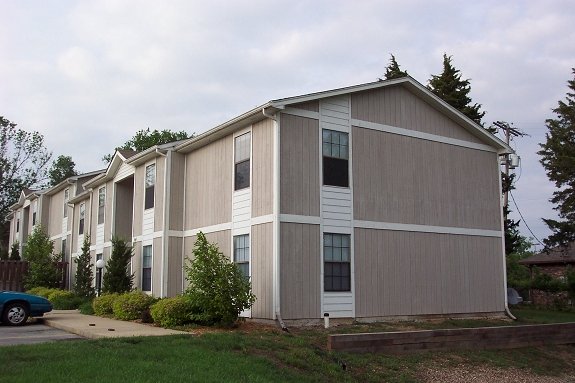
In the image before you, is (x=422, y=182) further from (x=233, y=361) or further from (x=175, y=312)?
(x=233, y=361)

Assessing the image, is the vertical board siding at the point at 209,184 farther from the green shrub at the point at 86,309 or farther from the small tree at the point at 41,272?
the small tree at the point at 41,272

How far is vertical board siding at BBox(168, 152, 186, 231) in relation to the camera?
20.5 metres

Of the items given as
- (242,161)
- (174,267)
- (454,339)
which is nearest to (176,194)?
(174,267)

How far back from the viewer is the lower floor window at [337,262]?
52.3 ft

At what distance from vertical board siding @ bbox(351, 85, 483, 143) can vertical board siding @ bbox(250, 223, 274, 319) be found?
4.47 meters

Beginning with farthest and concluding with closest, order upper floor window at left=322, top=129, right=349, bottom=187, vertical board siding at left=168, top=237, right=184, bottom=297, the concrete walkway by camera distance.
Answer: vertical board siding at left=168, top=237, right=184, bottom=297
upper floor window at left=322, top=129, right=349, bottom=187
the concrete walkway

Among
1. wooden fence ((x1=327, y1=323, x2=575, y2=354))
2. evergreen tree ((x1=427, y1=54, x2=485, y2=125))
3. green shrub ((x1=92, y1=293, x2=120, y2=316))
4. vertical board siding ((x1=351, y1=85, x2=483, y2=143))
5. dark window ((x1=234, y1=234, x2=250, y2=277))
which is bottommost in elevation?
wooden fence ((x1=327, y1=323, x2=575, y2=354))

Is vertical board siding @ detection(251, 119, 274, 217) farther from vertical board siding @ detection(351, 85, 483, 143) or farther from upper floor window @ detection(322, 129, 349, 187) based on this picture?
vertical board siding @ detection(351, 85, 483, 143)

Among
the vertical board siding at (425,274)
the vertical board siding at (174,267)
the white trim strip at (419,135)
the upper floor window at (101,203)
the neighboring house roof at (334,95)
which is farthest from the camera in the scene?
the upper floor window at (101,203)

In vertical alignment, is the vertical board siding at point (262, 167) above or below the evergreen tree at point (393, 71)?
below

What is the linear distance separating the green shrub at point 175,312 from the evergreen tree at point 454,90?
19.3 metres

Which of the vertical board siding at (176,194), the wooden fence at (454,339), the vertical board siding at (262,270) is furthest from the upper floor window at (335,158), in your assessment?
the vertical board siding at (176,194)

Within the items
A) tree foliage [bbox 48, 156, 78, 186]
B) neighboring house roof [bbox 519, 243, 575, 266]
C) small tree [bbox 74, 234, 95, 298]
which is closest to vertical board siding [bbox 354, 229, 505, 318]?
small tree [bbox 74, 234, 95, 298]

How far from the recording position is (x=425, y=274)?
1791cm
